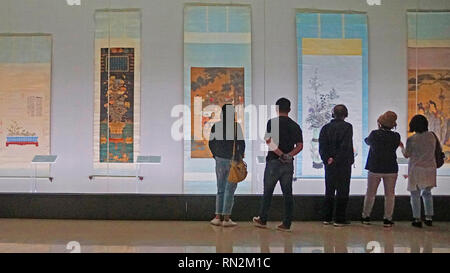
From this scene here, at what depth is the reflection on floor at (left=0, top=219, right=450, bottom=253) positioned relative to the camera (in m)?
5.45

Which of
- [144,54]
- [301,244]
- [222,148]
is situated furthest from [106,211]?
[301,244]

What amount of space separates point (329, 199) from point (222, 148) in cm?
159

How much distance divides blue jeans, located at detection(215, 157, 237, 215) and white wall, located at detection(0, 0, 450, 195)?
141 cm

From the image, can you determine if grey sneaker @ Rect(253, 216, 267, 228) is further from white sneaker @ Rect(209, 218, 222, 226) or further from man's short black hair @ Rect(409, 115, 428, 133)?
man's short black hair @ Rect(409, 115, 428, 133)

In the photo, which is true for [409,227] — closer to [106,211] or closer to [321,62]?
[321,62]

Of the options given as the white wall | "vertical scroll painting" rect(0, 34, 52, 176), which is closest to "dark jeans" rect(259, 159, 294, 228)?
the white wall

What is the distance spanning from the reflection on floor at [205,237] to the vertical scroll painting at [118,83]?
1.40 m

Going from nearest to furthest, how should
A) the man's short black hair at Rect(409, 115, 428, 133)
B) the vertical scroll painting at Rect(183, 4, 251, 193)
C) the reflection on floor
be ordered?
1. the reflection on floor
2. the man's short black hair at Rect(409, 115, 428, 133)
3. the vertical scroll painting at Rect(183, 4, 251, 193)

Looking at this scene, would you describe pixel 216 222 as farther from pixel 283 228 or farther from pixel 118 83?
pixel 118 83

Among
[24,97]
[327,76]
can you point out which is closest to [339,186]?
[327,76]

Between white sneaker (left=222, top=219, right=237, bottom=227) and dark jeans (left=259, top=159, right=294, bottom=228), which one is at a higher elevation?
dark jeans (left=259, top=159, right=294, bottom=228)

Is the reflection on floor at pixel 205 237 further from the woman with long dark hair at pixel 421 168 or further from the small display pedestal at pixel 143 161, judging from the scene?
the small display pedestal at pixel 143 161
